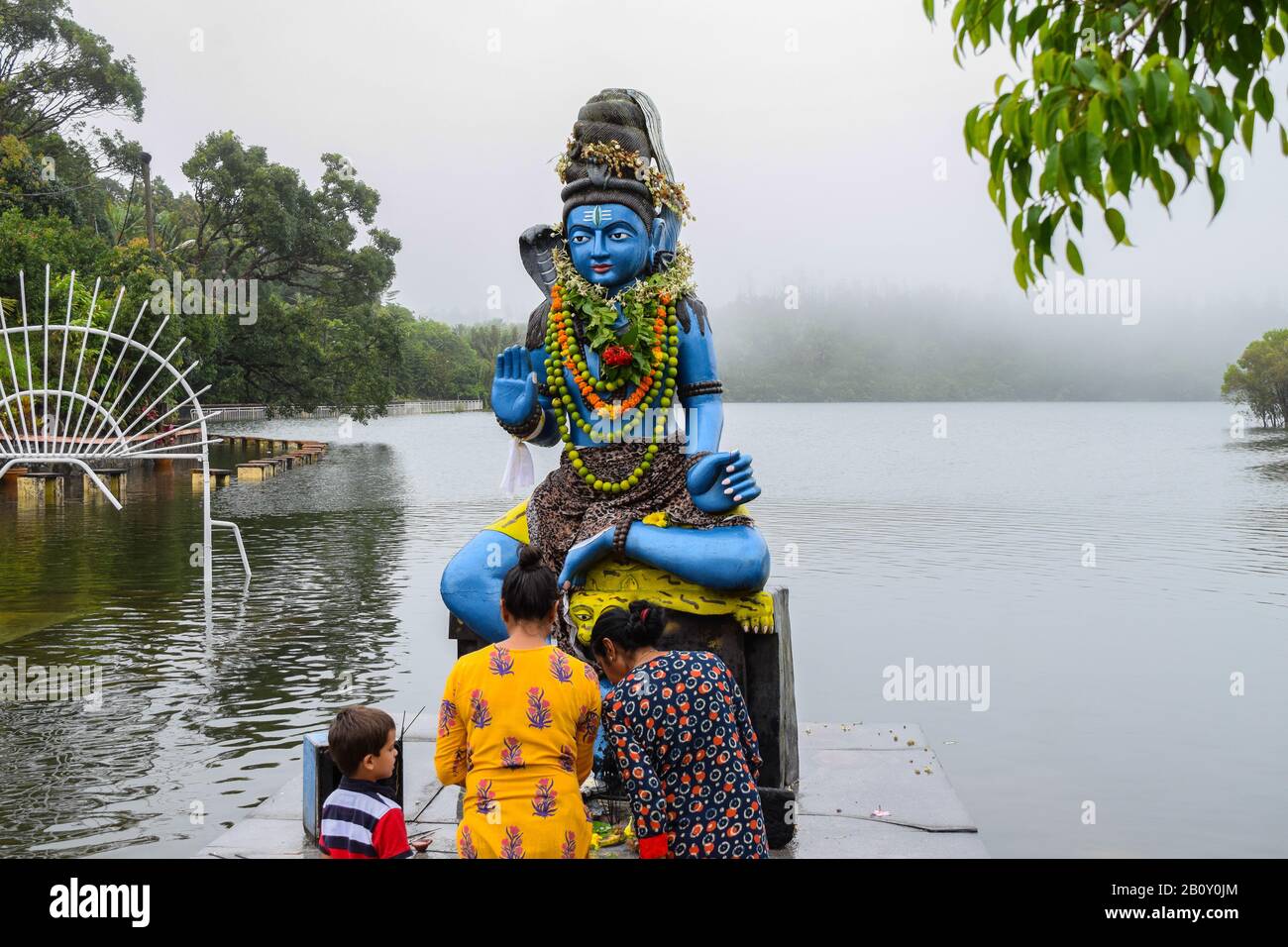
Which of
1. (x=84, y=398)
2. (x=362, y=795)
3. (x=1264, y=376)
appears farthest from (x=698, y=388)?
(x=1264, y=376)

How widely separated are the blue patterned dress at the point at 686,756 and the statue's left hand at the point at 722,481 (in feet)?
5.55

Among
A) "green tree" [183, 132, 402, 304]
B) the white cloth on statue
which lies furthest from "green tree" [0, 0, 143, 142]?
the white cloth on statue

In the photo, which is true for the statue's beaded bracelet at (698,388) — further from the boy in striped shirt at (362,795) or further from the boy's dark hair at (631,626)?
the boy in striped shirt at (362,795)

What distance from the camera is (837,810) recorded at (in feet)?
19.5

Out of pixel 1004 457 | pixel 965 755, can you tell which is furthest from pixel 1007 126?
pixel 1004 457

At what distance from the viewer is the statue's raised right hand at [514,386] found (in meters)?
6.22

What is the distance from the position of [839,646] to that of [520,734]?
763 centimetres

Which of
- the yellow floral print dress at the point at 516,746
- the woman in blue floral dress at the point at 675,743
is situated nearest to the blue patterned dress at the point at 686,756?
the woman in blue floral dress at the point at 675,743

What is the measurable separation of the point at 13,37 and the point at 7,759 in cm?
3515

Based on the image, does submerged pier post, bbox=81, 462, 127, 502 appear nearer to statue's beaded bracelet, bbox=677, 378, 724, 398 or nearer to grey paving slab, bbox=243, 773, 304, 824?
grey paving slab, bbox=243, 773, 304, 824

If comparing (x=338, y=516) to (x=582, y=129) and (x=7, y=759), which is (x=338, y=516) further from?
(x=582, y=129)

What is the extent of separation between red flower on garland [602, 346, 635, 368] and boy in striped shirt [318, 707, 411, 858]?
7.69ft

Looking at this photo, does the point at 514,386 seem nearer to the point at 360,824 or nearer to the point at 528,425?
the point at 528,425

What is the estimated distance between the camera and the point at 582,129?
6254mm
